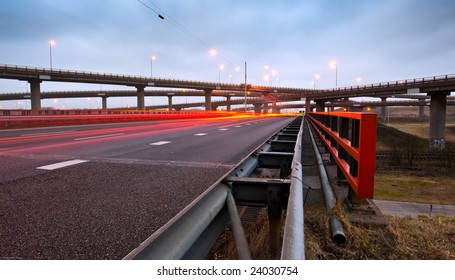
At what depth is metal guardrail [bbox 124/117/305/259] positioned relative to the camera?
187 centimetres

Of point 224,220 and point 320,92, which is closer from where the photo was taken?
point 224,220

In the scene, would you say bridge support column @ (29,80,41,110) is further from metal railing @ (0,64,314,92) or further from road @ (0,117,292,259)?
road @ (0,117,292,259)

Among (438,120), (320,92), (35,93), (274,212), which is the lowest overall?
(438,120)

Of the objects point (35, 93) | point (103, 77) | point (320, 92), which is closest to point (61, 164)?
point (35, 93)

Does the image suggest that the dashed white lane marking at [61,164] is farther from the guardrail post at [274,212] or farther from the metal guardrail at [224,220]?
the guardrail post at [274,212]

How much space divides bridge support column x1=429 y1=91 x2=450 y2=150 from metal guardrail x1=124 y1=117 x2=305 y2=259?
207ft

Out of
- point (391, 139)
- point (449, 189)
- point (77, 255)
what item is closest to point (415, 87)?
point (391, 139)

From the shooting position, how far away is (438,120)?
56.4 m

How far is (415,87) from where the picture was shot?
194 ft

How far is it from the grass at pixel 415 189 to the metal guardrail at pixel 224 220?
29.5m

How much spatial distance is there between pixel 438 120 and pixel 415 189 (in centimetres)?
3108

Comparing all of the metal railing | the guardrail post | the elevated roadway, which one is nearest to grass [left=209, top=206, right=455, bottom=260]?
the guardrail post

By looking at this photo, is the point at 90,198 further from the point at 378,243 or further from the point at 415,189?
the point at 415,189

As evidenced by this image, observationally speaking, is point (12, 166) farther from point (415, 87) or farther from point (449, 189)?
point (415, 87)
